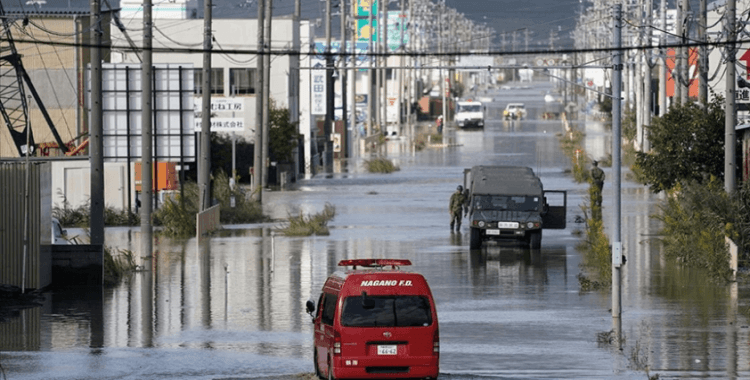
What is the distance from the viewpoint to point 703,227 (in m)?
33.0

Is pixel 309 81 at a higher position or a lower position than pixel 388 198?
higher

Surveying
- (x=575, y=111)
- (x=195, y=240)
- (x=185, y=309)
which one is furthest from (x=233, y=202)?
(x=575, y=111)

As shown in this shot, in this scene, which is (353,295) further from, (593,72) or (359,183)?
(593,72)

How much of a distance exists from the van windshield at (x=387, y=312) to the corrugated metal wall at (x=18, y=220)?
12.9m

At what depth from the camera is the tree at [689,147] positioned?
38.3 m

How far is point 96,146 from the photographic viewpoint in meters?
33.1

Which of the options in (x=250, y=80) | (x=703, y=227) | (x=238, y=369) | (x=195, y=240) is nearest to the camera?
(x=238, y=369)

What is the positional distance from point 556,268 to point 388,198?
22.8m

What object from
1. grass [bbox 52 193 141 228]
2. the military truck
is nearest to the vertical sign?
grass [bbox 52 193 141 228]

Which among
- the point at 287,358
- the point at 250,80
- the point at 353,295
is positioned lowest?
the point at 287,358

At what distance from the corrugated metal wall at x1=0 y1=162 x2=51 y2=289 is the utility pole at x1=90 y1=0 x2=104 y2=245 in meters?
3.30

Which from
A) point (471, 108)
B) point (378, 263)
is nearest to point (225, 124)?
point (378, 263)

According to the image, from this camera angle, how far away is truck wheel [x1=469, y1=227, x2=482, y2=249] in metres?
36.9

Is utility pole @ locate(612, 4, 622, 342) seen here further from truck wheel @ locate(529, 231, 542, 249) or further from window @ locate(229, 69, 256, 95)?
window @ locate(229, 69, 256, 95)
